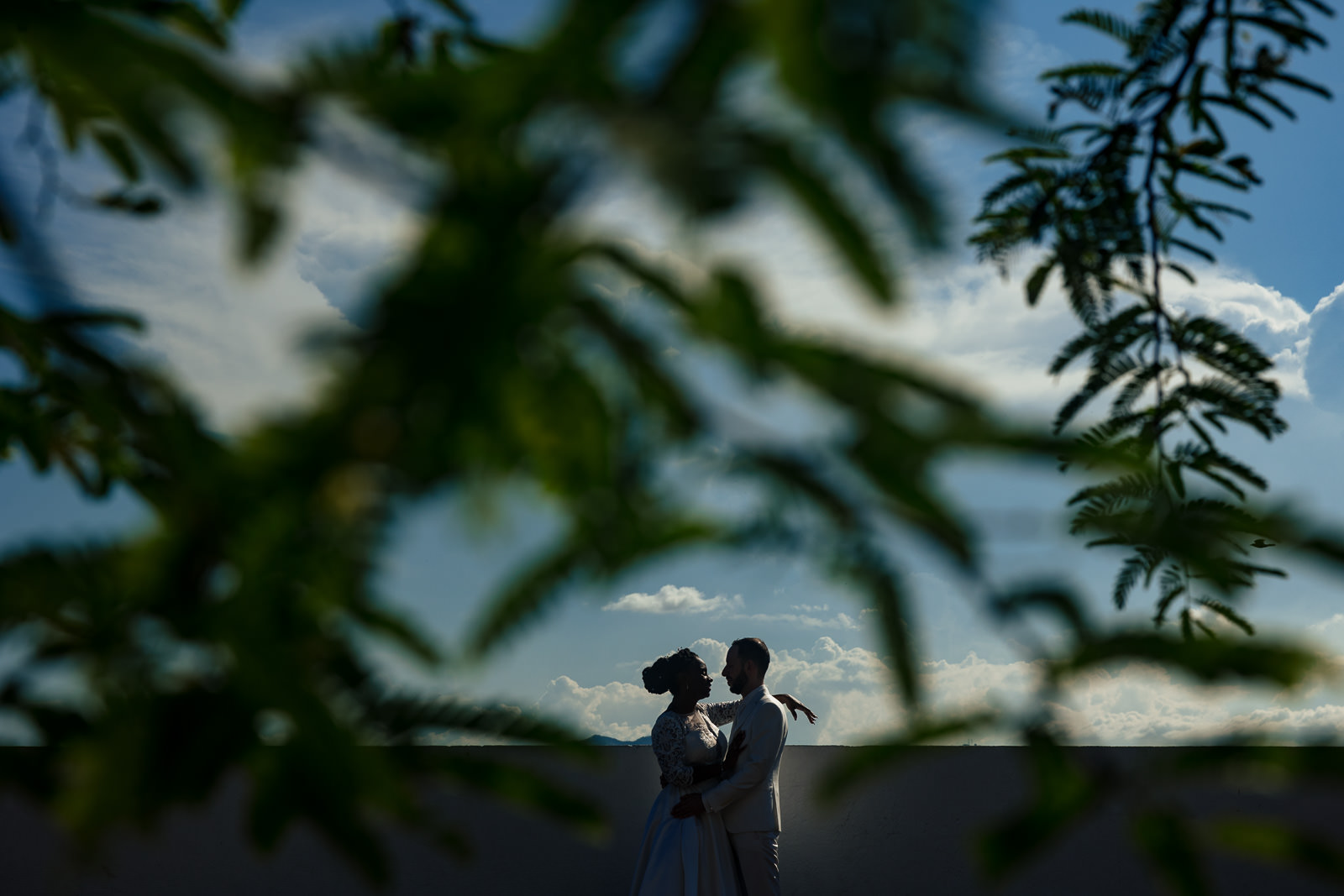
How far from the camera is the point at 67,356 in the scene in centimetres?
100

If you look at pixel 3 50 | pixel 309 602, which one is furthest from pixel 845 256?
pixel 3 50

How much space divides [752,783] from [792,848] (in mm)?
1990

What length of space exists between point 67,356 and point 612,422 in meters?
0.84

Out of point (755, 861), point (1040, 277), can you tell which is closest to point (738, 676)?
point (755, 861)

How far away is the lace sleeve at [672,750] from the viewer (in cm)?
502

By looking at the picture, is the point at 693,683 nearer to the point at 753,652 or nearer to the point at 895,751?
the point at 753,652

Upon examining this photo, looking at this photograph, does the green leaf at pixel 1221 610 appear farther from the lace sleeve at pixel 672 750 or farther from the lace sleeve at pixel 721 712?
the lace sleeve at pixel 721 712

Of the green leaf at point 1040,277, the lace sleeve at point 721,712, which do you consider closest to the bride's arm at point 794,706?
the lace sleeve at point 721,712

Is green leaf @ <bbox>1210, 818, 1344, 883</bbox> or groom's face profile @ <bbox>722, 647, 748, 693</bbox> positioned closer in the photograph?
green leaf @ <bbox>1210, 818, 1344, 883</bbox>

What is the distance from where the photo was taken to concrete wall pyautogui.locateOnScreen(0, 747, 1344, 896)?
5566mm

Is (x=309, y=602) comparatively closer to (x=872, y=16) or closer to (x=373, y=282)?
(x=373, y=282)

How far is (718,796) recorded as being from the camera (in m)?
4.87

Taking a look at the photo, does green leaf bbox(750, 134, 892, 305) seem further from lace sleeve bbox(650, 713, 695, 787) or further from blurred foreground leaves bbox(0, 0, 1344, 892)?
lace sleeve bbox(650, 713, 695, 787)

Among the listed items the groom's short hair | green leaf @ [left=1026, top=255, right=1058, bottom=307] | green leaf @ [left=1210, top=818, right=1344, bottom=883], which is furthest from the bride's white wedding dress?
green leaf @ [left=1210, top=818, right=1344, bottom=883]
